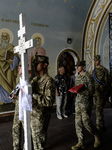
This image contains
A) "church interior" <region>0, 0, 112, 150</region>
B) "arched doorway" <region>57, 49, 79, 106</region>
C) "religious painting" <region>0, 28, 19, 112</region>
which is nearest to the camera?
"church interior" <region>0, 0, 112, 150</region>

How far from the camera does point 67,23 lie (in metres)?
6.87

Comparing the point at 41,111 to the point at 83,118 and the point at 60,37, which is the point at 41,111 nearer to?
the point at 83,118

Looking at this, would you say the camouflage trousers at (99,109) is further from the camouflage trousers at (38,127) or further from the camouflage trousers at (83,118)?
the camouflage trousers at (38,127)

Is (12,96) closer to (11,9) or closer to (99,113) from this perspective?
(99,113)

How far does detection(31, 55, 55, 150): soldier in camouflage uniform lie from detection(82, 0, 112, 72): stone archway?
5.47m

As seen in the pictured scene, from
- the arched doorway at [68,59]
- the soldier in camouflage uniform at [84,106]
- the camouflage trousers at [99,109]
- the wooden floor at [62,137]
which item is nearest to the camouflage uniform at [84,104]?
the soldier in camouflage uniform at [84,106]

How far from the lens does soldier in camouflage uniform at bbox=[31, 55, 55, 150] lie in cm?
233

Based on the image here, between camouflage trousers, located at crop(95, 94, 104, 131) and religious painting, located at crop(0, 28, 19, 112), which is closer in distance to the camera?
camouflage trousers, located at crop(95, 94, 104, 131)

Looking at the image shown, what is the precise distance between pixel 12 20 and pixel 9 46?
0.95 m

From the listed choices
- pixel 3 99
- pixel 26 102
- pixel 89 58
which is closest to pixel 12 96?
pixel 26 102

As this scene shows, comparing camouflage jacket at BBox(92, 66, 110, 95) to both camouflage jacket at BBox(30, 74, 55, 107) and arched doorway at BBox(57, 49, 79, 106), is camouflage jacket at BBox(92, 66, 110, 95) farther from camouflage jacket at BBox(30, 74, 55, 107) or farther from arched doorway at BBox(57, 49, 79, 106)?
arched doorway at BBox(57, 49, 79, 106)

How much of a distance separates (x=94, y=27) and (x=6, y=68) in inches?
182

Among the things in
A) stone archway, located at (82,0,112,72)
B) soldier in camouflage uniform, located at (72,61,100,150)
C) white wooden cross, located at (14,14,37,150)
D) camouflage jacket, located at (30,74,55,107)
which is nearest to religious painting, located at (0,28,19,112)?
soldier in camouflage uniform, located at (72,61,100,150)

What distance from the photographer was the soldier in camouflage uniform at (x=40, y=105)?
2332mm
